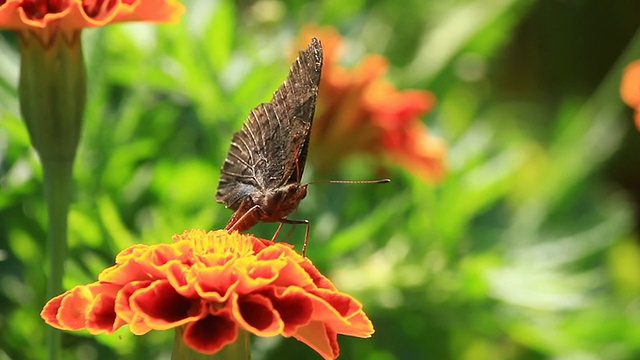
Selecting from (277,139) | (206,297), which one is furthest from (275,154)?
(206,297)

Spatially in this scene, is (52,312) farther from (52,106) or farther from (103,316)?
(52,106)

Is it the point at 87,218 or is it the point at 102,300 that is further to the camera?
the point at 87,218

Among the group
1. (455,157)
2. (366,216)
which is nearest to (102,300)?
(366,216)

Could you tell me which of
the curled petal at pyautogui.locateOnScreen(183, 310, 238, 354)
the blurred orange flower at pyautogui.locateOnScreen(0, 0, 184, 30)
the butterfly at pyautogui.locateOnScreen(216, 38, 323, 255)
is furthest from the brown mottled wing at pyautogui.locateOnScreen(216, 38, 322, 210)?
the curled petal at pyautogui.locateOnScreen(183, 310, 238, 354)

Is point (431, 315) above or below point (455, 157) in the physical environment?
below

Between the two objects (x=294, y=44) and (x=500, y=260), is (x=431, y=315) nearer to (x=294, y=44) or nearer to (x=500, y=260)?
(x=500, y=260)

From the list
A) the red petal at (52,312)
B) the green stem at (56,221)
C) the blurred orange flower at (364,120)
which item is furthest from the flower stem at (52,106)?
the blurred orange flower at (364,120)

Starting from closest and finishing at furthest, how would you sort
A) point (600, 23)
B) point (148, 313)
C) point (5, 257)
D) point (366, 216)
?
point (148, 313), point (5, 257), point (366, 216), point (600, 23)

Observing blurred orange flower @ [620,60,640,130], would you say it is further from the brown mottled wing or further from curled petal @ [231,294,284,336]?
curled petal @ [231,294,284,336]
